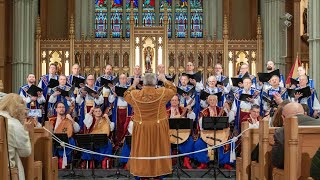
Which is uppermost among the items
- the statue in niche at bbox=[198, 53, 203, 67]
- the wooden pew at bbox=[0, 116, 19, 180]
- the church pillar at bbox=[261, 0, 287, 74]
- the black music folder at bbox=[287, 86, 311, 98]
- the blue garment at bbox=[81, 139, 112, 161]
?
the church pillar at bbox=[261, 0, 287, 74]

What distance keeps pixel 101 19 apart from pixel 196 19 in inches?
128

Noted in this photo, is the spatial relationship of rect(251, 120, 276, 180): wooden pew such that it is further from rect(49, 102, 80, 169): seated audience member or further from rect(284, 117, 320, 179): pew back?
rect(49, 102, 80, 169): seated audience member

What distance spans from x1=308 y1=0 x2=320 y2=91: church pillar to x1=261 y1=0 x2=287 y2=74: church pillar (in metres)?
4.75

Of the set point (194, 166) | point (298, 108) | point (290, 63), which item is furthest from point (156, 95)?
point (290, 63)

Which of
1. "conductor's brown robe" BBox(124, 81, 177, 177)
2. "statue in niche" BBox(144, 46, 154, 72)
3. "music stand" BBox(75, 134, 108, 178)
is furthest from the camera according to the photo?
"statue in niche" BBox(144, 46, 154, 72)

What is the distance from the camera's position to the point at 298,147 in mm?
6016

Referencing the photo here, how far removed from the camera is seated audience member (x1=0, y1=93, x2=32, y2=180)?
246 inches

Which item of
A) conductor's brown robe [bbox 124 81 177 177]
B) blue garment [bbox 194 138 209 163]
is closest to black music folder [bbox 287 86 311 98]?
blue garment [bbox 194 138 209 163]

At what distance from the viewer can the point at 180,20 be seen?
2148 centimetres

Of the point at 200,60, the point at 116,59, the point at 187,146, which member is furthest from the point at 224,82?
the point at 116,59

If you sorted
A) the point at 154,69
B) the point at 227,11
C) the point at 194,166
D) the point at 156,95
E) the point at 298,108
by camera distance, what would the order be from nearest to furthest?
the point at 298,108 → the point at 156,95 → the point at 194,166 → the point at 154,69 → the point at 227,11

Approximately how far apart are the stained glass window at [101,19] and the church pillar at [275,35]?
5.46m

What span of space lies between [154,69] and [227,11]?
13.3ft

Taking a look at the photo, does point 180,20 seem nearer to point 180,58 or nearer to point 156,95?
point 180,58
